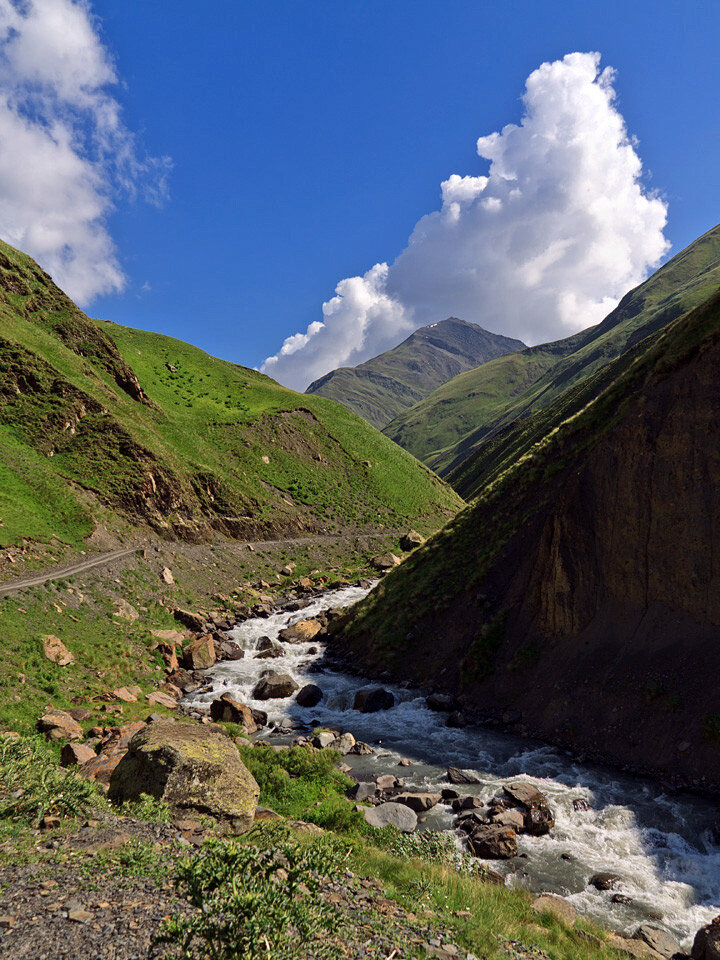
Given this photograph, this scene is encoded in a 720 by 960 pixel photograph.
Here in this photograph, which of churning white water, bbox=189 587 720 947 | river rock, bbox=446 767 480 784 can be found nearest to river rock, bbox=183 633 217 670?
churning white water, bbox=189 587 720 947

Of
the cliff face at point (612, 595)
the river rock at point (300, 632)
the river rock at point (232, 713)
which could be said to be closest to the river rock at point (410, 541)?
the river rock at point (300, 632)

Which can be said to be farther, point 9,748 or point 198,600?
point 198,600

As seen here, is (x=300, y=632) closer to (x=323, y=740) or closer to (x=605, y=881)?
(x=323, y=740)

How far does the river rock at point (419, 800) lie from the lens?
18719mm

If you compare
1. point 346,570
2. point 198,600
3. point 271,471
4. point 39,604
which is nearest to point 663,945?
point 39,604

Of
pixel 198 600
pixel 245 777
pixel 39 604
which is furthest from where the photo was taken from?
pixel 198 600

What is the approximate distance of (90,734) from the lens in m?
22.1

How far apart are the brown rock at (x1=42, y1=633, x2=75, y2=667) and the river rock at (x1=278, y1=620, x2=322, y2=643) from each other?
17262mm

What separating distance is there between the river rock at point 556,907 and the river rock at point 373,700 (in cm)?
1574

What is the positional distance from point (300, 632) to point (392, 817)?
25.1 metres

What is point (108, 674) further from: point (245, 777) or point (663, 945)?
point (663, 945)

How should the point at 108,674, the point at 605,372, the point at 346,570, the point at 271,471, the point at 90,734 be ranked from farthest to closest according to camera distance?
1. the point at 605,372
2. the point at 271,471
3. the point at 346,570
4. the point at 108,674
5. the point at 90,734

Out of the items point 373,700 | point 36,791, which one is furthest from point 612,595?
point 36,791

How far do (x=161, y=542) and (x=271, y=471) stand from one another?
33769 mm
